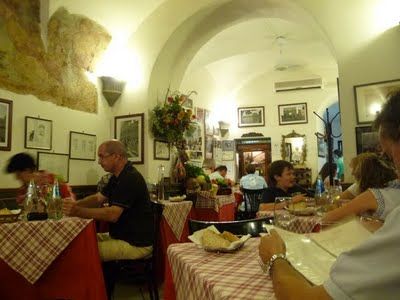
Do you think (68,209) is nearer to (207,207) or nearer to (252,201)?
(207,207)

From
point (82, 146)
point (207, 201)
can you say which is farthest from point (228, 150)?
point (82, 146)

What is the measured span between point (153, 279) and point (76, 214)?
809 mm

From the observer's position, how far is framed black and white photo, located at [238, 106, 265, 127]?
33.3 ft

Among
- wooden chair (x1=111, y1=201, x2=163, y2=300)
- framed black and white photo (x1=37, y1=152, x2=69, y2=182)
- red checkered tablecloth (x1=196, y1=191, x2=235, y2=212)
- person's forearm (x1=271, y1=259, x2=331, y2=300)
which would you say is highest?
framed black and white photo (x1=37, y1=152, x2=69, y2=182)

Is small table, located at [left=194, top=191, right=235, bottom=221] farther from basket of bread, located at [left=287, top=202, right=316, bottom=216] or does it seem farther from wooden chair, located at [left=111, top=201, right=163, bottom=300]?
basket of bread, located at [left=287, top=202, right=316, bottom=216]

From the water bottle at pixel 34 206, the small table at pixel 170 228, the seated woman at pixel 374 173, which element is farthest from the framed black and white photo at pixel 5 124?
the seated woman at pixel 374 173

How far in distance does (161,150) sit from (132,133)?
0.51 metres

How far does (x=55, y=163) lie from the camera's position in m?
4.34

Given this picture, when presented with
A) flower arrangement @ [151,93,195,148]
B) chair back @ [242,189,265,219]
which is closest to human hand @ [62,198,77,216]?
flower arrangement @ [151,93,195,148]

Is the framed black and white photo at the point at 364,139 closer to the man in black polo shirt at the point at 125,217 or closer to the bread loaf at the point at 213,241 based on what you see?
the man in black polo shirt at the point at 125,217

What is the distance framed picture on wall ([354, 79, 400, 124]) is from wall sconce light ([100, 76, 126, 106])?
10.3ft

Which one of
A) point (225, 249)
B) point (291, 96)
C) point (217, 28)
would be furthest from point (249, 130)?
point (225, 249)

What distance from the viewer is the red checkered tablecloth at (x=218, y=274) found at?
883mm

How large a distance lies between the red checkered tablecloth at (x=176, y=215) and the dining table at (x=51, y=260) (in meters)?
1.37
